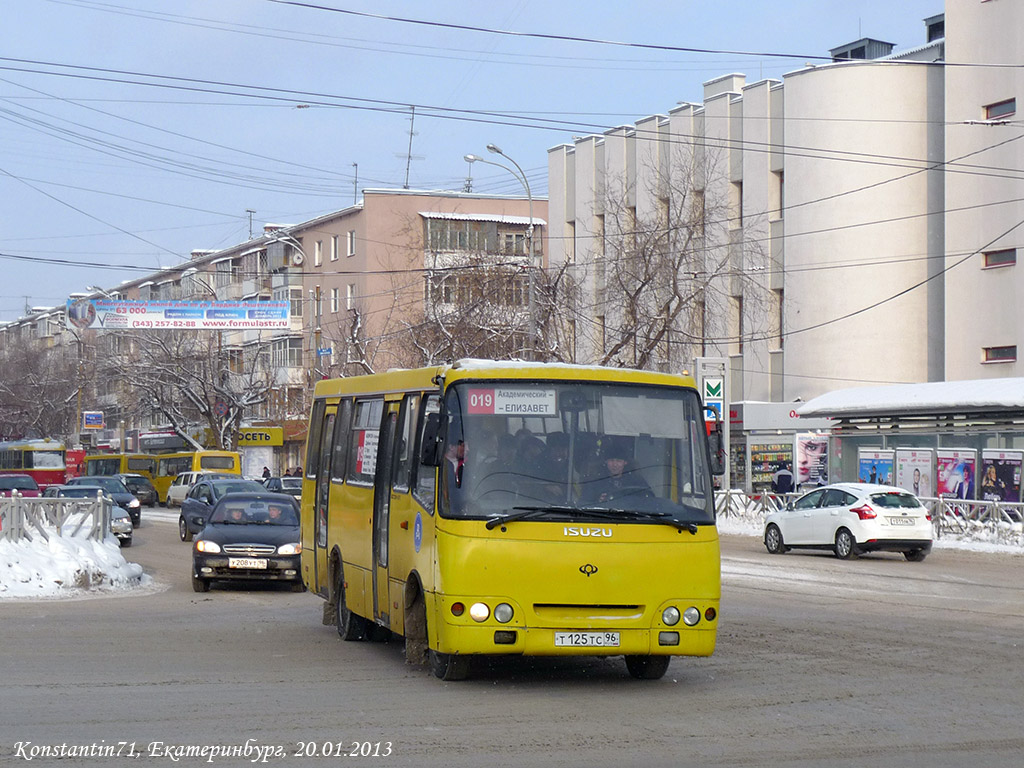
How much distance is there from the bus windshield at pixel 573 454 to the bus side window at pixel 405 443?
1.04 metres

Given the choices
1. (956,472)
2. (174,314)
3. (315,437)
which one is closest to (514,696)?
(315,437)

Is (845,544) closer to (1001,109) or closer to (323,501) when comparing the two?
(323,501)

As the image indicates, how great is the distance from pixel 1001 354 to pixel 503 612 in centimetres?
3867

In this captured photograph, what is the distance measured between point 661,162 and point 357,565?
1728 inches

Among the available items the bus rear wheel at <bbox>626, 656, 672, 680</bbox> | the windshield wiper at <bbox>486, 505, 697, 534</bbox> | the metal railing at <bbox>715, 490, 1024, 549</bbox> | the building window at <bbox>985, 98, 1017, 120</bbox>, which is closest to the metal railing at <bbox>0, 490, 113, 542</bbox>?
the bus rear wheel at <bbox>626, 656, 672, 680</bbox>

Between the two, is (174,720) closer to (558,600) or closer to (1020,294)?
(558,600)

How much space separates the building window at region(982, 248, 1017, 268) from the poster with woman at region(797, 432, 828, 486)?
804 cm

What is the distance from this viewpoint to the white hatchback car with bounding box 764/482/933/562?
2812 centimetres

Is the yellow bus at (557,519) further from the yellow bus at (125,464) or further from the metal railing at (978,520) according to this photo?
the yellow bus at (125,464)

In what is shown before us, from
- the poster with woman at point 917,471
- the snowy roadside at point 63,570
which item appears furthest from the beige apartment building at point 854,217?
the snowy roadside at point 63,570

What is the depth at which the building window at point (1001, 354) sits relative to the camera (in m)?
45.2

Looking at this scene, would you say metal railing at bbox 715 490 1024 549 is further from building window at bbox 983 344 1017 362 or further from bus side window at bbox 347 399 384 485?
bus side window at bbox 347 399 384 485

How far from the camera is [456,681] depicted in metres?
11.2

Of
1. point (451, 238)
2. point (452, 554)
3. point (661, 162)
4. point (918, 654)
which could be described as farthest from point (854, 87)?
point (452, 554)
